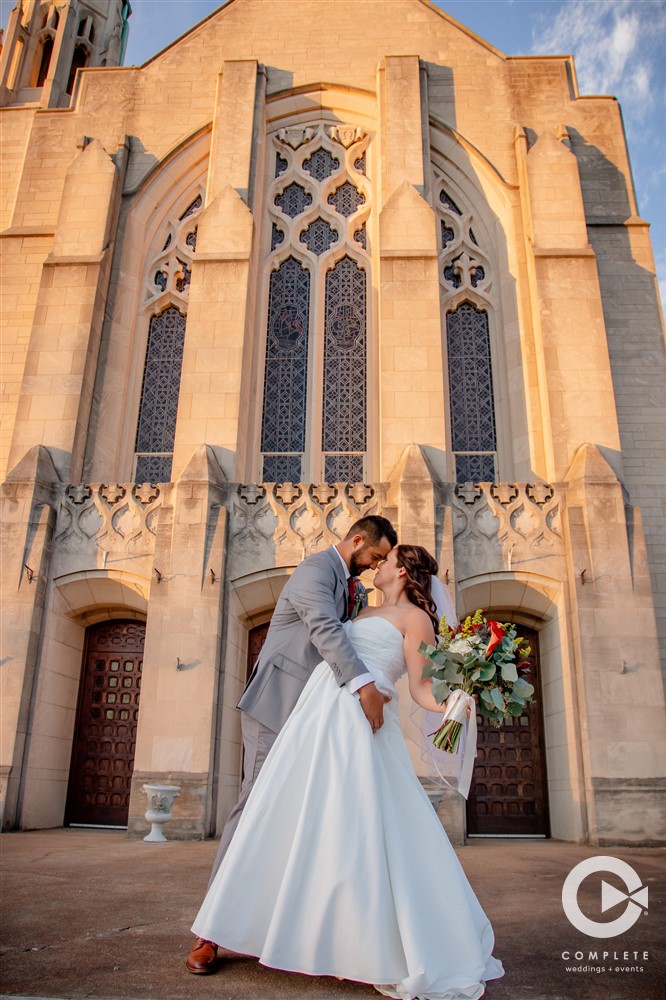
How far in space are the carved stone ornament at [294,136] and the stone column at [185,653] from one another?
806 cm

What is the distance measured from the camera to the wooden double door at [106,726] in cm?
1186

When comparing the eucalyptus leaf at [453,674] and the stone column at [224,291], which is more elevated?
the stone column at [224,291]

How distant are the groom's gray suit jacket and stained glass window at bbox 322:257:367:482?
9726 mm

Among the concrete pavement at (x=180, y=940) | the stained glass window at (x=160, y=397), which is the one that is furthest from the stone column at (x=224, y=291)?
the concrete pavement at (x=180, y=940)

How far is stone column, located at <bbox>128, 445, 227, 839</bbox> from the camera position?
395 inches

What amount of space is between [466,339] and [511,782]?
802cm

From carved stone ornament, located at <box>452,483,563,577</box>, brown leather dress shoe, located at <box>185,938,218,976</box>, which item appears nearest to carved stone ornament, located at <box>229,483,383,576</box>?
carved stone ornament, located at <box>452,483,563,577</box>

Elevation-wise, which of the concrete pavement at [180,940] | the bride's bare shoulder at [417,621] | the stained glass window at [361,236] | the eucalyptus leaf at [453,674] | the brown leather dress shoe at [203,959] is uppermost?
the stained glass window at [361,236]

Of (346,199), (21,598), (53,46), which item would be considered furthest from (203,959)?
(53,46)

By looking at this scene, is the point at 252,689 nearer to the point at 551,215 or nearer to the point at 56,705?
the point at 56,705

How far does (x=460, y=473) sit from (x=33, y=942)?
35.8ft

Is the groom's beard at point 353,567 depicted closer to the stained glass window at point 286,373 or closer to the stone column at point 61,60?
the stained glass window at point 286,373

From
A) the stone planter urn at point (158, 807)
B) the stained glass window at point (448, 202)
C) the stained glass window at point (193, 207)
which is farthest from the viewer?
the stained glass window at point (193, 207)

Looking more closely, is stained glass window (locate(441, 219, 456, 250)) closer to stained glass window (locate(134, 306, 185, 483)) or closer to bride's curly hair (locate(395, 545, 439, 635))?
stained glass window (locate(134, 306, 185, 483))
